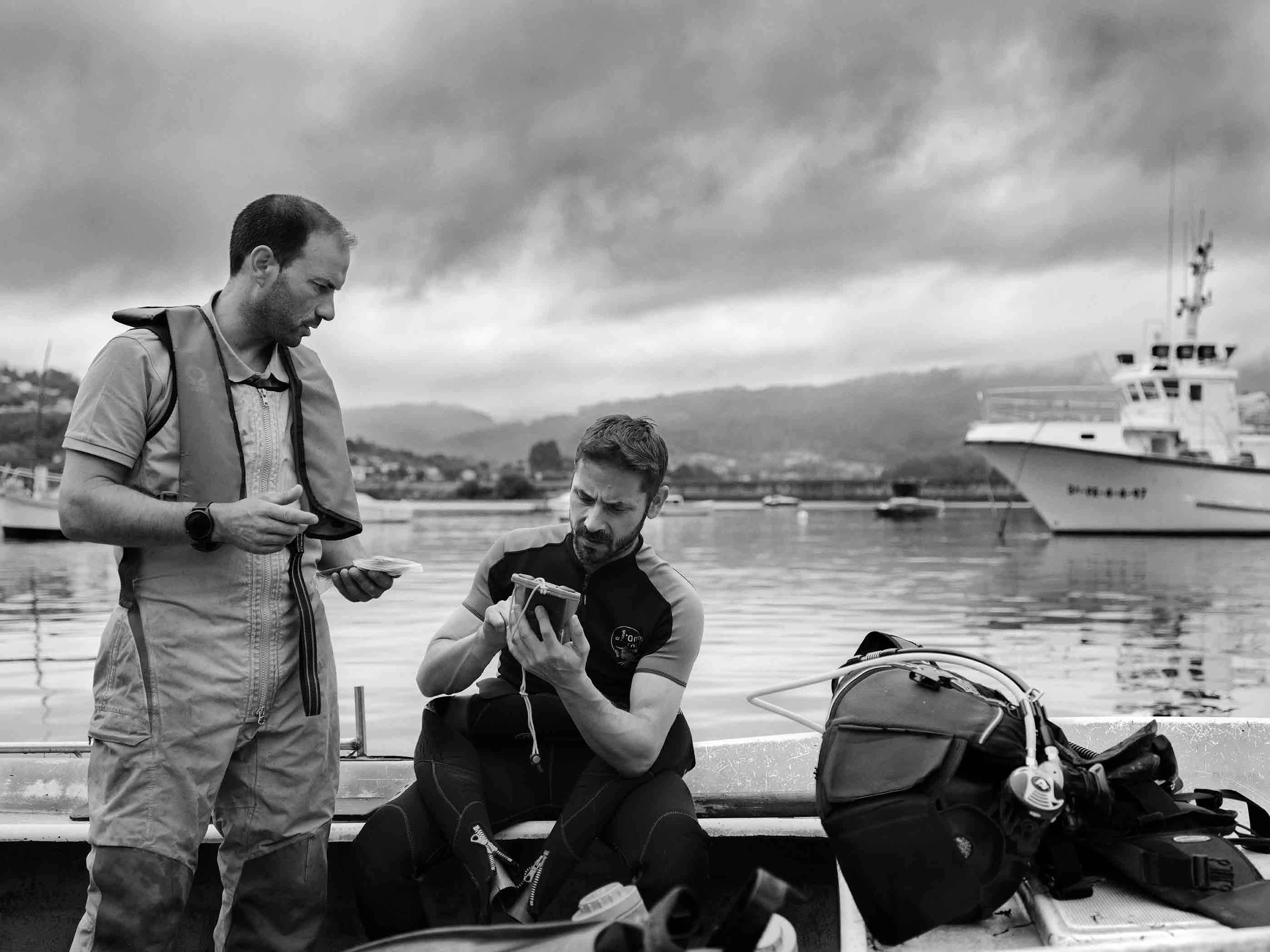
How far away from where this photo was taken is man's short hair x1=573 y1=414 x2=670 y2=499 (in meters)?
2.81

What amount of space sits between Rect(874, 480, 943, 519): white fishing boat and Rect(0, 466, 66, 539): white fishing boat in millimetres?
48826

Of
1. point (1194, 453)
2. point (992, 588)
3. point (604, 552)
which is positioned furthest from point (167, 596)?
point (1194, 453)

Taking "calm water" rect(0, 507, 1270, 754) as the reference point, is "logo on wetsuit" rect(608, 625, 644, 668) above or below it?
above

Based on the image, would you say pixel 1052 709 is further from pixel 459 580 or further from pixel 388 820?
pixel 459 580

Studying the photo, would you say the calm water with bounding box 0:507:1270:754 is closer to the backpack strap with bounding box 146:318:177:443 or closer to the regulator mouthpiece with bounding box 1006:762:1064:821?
the backpack strap with bounding box 146:318:177:443

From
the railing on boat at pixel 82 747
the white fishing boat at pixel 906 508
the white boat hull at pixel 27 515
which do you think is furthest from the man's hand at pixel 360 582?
the white fishing boat at pixel 906 508

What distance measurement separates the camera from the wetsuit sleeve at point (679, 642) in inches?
114

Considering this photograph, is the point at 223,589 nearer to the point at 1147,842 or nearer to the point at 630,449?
the point at 630,449

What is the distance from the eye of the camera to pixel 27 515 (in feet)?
154

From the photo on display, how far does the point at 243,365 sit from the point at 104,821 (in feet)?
3.41

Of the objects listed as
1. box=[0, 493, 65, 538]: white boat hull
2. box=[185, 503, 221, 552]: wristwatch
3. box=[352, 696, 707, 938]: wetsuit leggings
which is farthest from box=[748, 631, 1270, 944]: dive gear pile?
box=[0, 493, 65, 538]: white boat hull

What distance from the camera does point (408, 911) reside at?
9.30ft

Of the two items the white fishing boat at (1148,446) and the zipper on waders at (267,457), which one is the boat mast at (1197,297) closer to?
the white fishing boat at (1148,446)

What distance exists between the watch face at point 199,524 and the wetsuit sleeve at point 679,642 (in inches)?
42.7
